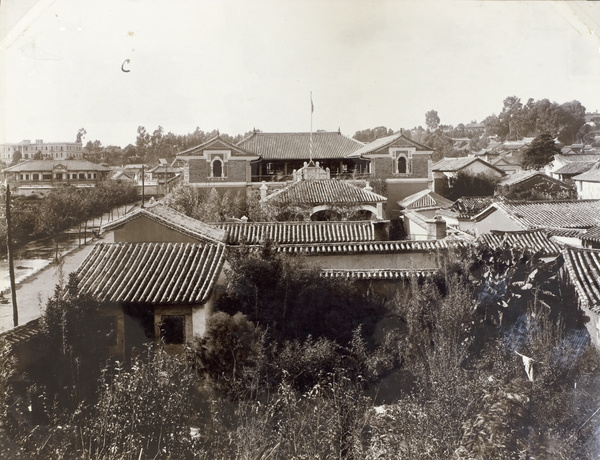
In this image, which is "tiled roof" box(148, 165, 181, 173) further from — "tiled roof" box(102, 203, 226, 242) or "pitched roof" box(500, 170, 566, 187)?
"pitched roof" box(500, 170, 566, 187)

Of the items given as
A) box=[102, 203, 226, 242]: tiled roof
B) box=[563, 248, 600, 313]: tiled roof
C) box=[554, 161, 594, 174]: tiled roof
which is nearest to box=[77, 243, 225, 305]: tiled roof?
box=[102, 203, 226, 242]: tiled roof

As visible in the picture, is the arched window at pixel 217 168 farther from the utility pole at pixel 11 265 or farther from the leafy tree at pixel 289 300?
the utility pole at pixel 11 265

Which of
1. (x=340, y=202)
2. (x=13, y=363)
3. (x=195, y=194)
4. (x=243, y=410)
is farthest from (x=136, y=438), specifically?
(x=195, y=194)

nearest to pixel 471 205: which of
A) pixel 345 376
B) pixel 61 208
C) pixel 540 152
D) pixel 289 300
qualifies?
pixel 540 152

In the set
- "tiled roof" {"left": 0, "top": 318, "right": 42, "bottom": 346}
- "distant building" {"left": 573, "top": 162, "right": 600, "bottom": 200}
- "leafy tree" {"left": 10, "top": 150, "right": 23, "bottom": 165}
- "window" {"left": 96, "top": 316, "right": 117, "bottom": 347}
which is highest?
"leafy tree" {"left": 10, "top": 150, "right": 23, "bottom": 165}

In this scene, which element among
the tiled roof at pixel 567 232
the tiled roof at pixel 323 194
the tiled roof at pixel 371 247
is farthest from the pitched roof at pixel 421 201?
the tiled roof at pixel 371 247
